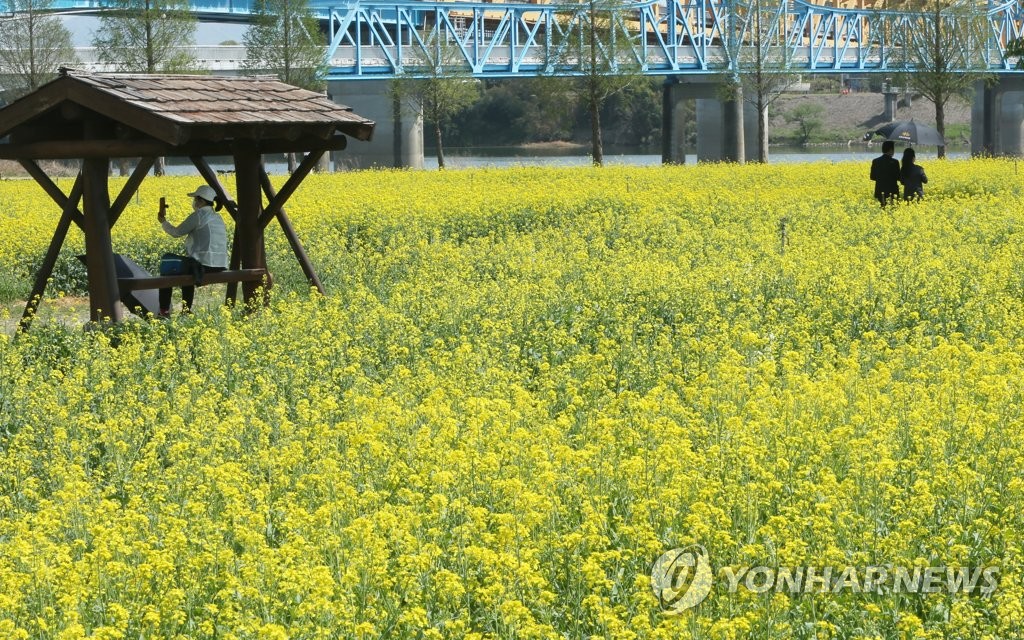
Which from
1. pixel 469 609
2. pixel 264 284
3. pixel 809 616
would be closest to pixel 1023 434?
pixel 809 616

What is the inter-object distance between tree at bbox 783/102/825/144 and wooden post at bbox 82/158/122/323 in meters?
84.7

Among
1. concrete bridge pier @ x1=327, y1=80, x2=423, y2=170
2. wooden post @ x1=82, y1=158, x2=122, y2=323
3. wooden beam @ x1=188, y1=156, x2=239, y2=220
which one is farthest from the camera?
concrete bridge pier @ x1=327, y1=80, x2=423, y2=170

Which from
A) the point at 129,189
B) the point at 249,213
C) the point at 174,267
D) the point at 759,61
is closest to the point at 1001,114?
the point at 759,61

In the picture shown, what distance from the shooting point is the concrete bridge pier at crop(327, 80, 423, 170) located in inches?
2436

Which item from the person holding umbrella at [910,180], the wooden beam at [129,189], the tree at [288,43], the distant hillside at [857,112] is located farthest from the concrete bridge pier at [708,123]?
the wooden beam at [129,189]

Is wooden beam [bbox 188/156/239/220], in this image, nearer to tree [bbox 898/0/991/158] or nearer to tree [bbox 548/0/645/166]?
tree [bbox 548/0/645/166]

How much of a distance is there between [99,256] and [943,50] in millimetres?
52320

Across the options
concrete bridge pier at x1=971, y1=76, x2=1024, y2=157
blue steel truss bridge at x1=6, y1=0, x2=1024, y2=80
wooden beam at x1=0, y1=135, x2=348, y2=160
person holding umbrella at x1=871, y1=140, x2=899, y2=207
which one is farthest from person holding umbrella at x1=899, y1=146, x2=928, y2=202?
concrete bridge pier at x1=971, y1=76, x2=1024, y2=157

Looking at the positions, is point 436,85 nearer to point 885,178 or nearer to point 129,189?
point 885,178

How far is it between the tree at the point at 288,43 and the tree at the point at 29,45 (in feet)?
22.8

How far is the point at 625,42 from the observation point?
187 feet

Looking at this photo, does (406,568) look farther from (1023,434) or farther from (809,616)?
(1023,434)

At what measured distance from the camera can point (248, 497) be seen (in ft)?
22.4

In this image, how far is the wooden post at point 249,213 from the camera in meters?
14.2
